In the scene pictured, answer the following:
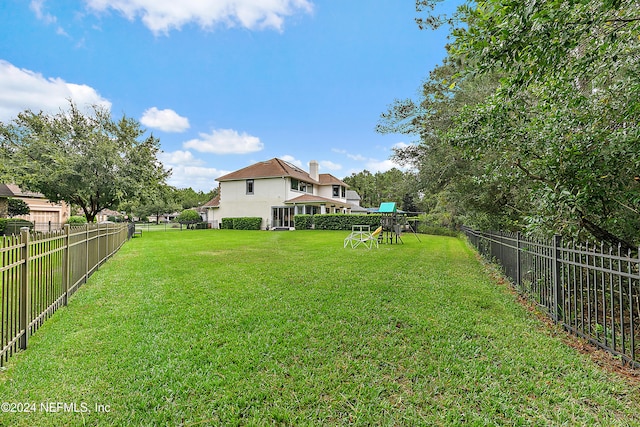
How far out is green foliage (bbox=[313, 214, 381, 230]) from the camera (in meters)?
25.6

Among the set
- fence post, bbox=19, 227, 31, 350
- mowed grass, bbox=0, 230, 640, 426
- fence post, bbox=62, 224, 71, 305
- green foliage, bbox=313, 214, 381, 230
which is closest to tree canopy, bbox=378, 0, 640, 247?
mowed grass, bbox=0, 230, 640, 426

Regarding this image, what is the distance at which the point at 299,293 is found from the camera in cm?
564

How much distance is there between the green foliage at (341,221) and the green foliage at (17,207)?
2264cm

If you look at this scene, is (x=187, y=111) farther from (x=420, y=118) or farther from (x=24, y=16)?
(x=420, y=118)

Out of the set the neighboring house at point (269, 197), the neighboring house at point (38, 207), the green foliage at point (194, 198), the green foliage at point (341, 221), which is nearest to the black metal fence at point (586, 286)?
the green foliage at point (341, 221)

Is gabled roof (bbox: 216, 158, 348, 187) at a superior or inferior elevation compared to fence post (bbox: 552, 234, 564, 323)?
superior

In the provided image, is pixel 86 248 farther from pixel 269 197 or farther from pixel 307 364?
pixel 269 197

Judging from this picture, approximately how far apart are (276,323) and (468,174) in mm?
6812

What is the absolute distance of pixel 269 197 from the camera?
29.7 meters

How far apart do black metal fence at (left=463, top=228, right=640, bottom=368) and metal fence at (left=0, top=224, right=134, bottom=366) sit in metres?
5.67

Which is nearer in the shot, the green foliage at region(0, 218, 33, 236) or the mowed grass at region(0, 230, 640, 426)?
the mowed grass at region(0, 230, 640, 426)

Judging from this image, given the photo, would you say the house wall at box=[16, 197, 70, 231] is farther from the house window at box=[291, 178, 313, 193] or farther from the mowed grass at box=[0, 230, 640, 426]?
the mowed grass at box=[0, 230, 640, 426]

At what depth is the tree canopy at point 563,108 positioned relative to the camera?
113 inches

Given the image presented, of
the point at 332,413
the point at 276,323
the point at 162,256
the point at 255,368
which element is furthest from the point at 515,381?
the point at 162,256
